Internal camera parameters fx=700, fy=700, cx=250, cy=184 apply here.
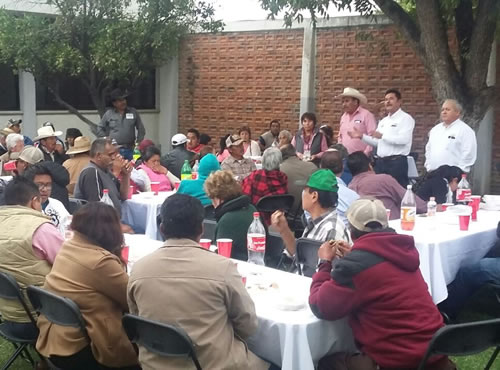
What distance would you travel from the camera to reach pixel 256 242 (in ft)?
14.0

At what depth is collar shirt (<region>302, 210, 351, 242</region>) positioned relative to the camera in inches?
168

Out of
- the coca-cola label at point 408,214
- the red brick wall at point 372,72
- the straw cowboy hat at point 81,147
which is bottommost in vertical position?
the coca-cola label at point 408,214

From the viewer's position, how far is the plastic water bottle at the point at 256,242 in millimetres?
4266

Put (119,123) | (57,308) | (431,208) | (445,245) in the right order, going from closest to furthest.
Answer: (57,308), (445,245), (431,208), (119,123)

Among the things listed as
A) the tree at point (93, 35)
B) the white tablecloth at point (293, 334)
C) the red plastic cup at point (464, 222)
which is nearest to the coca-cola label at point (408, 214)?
the red plastic cup at point (464, 222)

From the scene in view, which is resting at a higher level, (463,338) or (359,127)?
(359,127)

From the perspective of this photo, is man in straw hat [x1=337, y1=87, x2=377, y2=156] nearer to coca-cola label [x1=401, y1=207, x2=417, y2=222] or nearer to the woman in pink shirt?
the woman in pink shirt

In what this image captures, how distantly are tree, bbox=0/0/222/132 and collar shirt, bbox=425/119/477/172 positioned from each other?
5.74m

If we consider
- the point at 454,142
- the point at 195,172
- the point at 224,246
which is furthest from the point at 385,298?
the point at 195,172

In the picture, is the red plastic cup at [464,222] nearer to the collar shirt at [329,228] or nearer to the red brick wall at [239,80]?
the collar shirt at [329,228]

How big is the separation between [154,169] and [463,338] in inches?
199

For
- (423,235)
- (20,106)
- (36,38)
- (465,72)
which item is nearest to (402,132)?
(465,72)

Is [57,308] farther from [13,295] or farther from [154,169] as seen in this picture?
[154,169]

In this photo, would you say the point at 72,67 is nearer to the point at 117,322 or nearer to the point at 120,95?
the point at 120,95
